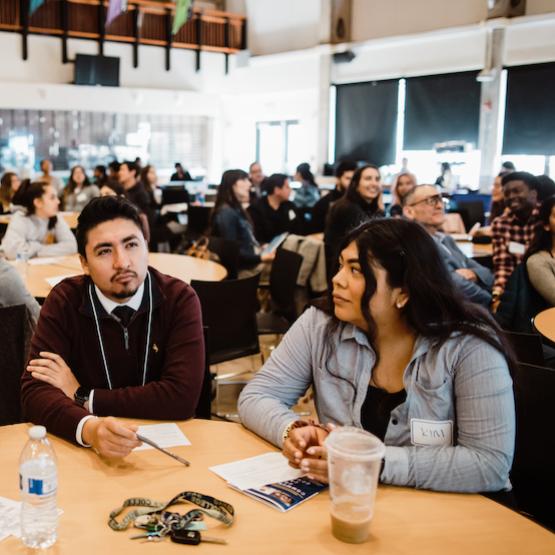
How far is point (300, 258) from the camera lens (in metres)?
4.36

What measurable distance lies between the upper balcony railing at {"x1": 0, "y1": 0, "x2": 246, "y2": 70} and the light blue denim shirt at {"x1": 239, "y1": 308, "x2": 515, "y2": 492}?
1295cm

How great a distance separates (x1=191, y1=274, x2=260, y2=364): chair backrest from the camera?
12.1 feet

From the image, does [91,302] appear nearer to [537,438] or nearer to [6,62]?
[537,438]

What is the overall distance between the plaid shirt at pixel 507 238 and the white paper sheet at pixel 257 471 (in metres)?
3.45

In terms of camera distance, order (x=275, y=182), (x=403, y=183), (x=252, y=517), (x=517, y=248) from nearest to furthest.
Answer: (x=252, y=517) → (x=517, y=248) → (x=275, y=182) → (x=403, y=183)

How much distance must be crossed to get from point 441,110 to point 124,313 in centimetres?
1078

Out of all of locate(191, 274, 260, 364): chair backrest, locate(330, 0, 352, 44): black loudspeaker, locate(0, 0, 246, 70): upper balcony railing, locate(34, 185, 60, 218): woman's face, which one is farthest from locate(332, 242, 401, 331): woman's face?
locate(0, 0, 246, 70): upper balcony railing

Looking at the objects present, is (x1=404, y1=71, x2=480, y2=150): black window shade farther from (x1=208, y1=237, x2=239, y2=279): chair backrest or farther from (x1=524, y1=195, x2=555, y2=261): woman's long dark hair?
(x1=524, y1=195, x2=555, y2=261): woman's long dark hair

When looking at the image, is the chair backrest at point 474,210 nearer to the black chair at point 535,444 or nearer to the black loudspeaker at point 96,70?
the black chair at point 535,444

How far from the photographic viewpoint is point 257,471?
1.67 m

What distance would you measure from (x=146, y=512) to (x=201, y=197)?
35.0 ft

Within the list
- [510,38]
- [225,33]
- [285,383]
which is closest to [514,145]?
[510,38]

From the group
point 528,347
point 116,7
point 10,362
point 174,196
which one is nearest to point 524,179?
point 528,347

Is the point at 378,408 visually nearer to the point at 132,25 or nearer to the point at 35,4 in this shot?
the point at 35,4
